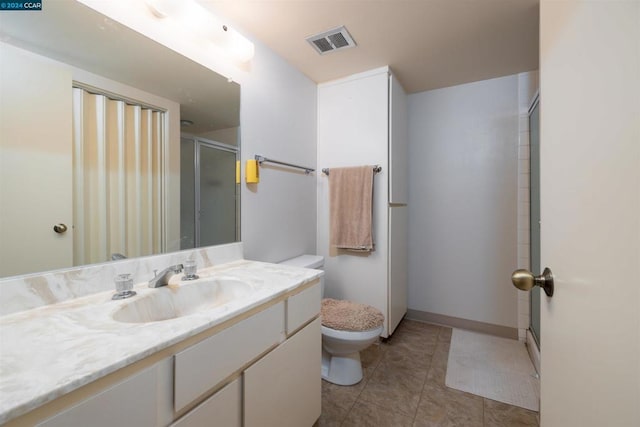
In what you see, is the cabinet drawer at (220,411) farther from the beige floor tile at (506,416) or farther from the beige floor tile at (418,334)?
the beige floor tile at (418,334)

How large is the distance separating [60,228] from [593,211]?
1.40 m

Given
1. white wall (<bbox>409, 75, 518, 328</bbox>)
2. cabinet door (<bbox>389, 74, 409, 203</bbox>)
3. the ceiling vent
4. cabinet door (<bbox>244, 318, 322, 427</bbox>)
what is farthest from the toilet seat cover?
the ceiling vent

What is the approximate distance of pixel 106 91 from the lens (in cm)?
100

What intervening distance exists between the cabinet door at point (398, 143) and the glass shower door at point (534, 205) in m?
0.91

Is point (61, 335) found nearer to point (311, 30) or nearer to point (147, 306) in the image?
point (147, 306)

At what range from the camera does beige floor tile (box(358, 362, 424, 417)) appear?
1.46 metres

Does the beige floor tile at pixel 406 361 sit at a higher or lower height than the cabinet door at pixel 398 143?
lower

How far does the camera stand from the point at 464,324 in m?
2.32

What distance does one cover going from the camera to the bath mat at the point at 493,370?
5.05ft

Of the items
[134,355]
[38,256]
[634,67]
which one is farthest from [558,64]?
[38,256]

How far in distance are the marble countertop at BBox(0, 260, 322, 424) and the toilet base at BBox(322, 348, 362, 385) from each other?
99 centimetres

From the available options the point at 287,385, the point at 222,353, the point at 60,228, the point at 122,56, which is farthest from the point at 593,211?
the point at 122,56

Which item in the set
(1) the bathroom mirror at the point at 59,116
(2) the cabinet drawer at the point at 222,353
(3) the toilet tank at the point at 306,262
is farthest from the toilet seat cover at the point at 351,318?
(1) the bathroom mirror at the point at 59,116

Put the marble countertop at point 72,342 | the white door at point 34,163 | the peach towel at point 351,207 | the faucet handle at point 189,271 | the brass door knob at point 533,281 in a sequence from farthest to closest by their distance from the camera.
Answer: the peach towel at point 351,207, the faucet handle at point 189,271, the white door at point 34,163, the brass door knob at point 533,281, the marble countertop at point 72,342
